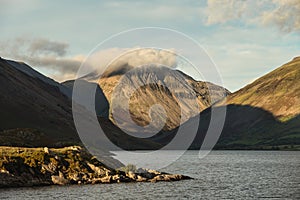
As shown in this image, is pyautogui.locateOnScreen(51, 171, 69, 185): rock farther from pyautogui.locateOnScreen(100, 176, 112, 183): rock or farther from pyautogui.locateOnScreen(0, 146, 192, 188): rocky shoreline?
pyautogui.locateOnScreen(100, 176, 112, 183): rock

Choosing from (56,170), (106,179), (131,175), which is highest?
(56,170)

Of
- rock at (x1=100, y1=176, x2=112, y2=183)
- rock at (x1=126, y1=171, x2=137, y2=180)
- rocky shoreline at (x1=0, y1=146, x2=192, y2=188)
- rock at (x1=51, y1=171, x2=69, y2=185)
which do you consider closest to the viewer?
rocky shoreline at (x1=0, y1=146, x2=192, y2=188)

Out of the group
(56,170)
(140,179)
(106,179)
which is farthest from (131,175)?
(56,170)

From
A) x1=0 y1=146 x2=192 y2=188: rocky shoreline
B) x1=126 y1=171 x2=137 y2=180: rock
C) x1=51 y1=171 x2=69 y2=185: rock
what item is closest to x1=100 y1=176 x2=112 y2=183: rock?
x1=0 y1=146 x2=192 y2=188: rocky shoreline

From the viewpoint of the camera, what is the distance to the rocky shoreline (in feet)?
313

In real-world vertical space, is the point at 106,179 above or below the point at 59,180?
above

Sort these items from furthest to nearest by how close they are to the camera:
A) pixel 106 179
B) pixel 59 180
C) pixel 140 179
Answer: pixel 140 179, pixel 106 179, pixel 59 180

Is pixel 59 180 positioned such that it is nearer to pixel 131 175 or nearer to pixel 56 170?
pixel 56 170

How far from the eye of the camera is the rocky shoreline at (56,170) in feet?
313

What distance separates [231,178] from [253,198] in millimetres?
37870

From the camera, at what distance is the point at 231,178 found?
119 metres

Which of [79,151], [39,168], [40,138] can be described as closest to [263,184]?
[79,151]

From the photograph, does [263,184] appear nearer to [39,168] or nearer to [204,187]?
[204,187]

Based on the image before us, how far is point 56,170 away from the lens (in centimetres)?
10062
